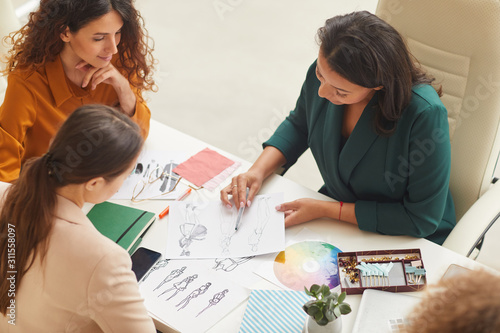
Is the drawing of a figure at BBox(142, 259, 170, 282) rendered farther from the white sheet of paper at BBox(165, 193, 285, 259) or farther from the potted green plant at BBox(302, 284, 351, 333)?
the potted green plant at BBox(302, 284, 351, 333)

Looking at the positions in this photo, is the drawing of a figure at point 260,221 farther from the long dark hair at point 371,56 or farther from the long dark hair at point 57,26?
the long dark hair at point 57,26

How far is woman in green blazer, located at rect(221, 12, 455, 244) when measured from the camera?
1465mm

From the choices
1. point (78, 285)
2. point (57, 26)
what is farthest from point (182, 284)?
point (57, 26)

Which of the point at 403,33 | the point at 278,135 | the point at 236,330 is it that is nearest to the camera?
the point at 236,330

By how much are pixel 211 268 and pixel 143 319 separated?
1.08 feet

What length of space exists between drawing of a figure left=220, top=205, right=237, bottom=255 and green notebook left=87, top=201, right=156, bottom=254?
216 millimetres

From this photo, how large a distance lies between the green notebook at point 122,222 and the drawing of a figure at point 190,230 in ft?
0.35

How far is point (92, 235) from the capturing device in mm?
1167

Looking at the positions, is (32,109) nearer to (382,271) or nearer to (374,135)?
(374,135)

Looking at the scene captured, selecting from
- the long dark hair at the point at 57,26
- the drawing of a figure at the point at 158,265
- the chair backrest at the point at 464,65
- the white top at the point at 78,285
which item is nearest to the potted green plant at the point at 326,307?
the white top at the point at 78,285

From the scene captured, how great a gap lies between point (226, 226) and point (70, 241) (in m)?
0.57

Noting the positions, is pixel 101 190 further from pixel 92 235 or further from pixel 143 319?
pixel 143 319

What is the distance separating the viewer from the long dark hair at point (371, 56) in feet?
4.74

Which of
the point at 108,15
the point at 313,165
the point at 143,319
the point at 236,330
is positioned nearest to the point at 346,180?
the point at 236,330
